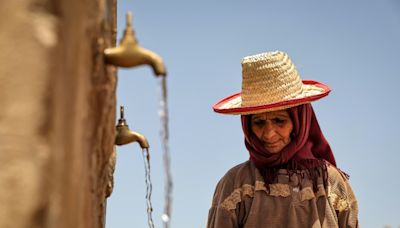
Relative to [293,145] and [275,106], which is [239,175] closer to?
[293,145]

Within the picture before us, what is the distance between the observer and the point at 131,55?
179 cm

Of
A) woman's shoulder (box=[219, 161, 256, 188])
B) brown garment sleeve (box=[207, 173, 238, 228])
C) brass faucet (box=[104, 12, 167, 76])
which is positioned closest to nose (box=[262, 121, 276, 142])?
woman's shoulder (box=[219, 161, 256, 188])

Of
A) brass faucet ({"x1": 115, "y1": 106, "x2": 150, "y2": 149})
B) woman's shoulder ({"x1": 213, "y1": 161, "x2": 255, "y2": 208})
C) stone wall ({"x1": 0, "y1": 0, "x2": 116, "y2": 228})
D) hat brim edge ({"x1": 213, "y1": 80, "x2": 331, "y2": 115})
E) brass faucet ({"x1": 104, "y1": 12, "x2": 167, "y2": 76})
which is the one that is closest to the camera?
stone wall ({"x1": 0, "y1": 0, "x2": 116, "y2": 228})

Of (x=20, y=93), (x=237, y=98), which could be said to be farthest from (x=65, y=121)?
(x=237, y=98)

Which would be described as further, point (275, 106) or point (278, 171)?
point (278, 171)

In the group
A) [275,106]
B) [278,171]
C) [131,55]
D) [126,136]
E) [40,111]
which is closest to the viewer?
[40,111]

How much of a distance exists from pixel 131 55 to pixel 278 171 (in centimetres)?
251

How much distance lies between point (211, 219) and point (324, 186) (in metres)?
0.73

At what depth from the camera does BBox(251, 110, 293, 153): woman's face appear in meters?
4.11

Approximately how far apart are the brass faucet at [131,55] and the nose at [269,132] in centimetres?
228

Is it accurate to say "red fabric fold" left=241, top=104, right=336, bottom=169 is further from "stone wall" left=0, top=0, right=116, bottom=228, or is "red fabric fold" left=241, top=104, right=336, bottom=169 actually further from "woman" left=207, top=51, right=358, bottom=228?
"stone wall" left=0, top=0, right=116, bottom=228

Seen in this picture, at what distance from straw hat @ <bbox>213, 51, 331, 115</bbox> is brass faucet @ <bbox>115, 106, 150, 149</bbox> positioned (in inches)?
55.9

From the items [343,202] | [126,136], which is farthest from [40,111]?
[343,202]

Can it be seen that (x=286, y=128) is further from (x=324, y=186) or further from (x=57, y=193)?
(x=57, y=193)
